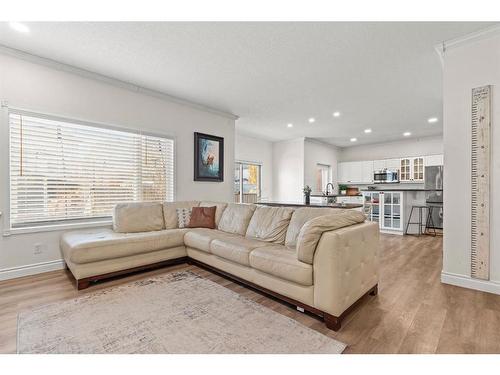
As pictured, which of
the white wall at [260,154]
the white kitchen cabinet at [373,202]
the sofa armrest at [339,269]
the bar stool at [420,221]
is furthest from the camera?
the white wall at [260,154]

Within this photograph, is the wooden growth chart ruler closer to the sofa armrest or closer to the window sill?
the sofa armrest

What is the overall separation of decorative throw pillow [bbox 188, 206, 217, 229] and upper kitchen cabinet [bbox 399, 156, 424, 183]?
643 centimetres

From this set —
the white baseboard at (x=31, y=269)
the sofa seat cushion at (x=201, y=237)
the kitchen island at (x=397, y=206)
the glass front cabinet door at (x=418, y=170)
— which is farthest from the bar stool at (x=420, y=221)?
the white baseboard at (x=31, y=269)

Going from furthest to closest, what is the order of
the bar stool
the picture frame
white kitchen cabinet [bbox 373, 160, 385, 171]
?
white kitchen cabinet [bbox 373, 160, 385, 171] < the bar stool < the picture frame

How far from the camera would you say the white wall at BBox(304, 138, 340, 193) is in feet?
24.2

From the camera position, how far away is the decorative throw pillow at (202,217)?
3.71 meters

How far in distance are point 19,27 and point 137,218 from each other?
2409 millimetres

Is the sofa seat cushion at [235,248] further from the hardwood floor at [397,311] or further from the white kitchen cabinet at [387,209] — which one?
the white kitchen cabinet at [387,209]

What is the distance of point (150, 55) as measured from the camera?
2.90m

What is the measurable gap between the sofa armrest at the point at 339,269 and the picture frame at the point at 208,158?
328cm

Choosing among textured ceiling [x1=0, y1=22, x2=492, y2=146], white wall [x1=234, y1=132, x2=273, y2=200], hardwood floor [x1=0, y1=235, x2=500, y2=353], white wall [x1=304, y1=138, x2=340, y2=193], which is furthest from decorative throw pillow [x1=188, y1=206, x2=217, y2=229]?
white wall [x1=304, y1=138, x2=340, y2=193]
